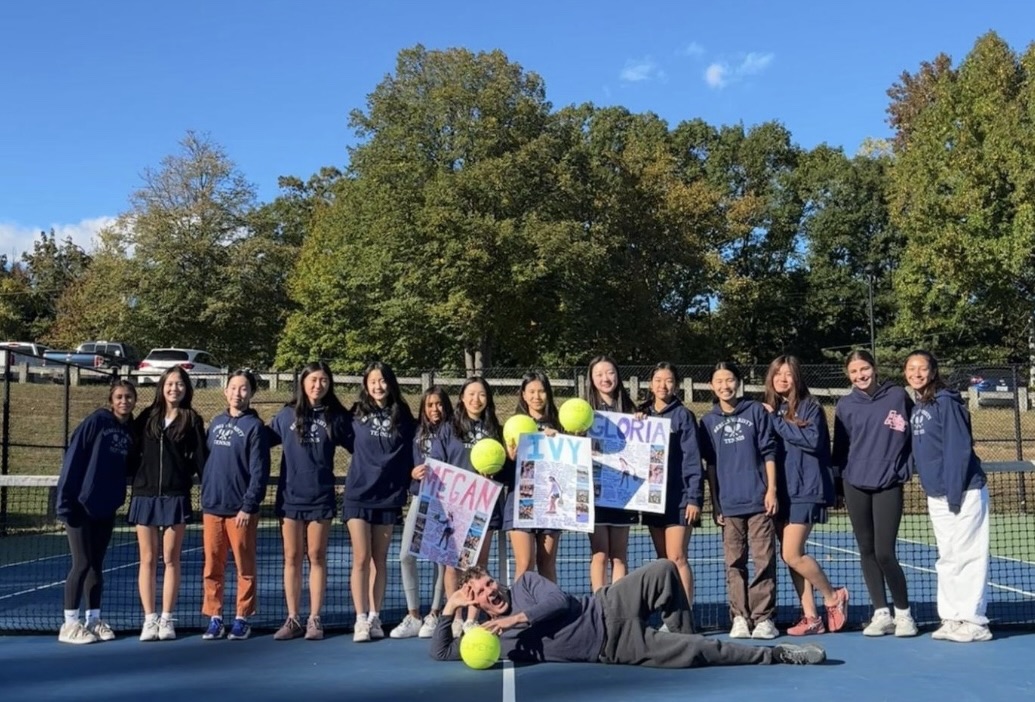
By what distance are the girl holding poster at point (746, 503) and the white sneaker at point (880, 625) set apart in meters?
0.62

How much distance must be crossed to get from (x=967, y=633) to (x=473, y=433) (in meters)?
3.46

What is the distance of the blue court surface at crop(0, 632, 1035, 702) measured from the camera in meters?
5.09

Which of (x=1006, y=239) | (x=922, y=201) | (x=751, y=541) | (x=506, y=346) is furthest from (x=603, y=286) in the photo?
(x=751, y=541)

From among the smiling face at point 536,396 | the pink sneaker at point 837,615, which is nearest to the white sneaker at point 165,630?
the smiling face at point 536,396

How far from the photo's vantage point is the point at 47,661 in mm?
5938

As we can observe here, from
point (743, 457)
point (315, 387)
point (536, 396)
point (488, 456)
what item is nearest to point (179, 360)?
point (315, 387)

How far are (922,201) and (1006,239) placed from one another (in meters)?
3.19

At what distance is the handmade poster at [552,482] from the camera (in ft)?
20.3

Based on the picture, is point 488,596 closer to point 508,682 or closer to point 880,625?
point 508,682

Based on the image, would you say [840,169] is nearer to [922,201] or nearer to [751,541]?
[922,201]

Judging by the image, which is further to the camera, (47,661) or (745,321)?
(745,321)

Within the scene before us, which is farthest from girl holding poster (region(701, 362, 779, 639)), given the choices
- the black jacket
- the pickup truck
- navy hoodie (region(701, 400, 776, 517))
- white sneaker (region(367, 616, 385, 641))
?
the pickup truck

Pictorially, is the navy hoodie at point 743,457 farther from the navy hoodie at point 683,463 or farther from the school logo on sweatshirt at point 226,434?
the school logo on sweatshirt at point 226,434

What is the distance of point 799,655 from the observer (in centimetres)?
558
